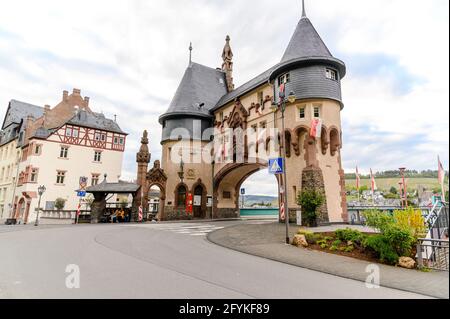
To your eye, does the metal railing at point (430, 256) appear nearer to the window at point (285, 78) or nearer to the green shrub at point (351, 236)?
the green shrub at point (351, 236)

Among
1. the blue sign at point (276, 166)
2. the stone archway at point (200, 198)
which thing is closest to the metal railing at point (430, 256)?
the blue sign at point (276, 166)

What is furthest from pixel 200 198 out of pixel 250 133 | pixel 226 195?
pixel 250 133

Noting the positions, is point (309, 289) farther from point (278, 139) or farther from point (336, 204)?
point (278, 139)

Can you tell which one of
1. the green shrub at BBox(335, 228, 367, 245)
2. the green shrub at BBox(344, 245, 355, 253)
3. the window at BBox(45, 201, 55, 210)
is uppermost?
the window at BBox(45, 201, 55, 210)

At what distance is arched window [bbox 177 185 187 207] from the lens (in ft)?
96.2

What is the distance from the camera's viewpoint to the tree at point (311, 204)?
1622 centimetres

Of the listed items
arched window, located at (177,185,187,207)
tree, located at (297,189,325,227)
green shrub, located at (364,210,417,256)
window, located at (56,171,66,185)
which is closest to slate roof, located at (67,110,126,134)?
window, located at (56,171,66,185)

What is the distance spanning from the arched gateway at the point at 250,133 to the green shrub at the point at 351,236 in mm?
4608

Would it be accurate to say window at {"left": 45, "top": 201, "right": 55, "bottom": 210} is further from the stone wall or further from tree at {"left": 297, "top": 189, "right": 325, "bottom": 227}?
tree at {"left": 297, "top": 189, "right": 325, "bottom": 227}

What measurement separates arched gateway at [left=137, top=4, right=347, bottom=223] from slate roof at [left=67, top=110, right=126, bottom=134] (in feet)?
41.0

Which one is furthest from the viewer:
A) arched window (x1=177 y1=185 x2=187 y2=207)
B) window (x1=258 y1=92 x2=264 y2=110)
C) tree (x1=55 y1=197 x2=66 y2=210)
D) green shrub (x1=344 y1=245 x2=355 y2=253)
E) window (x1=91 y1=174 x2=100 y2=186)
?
window (x1=91 y1=174 x2=100 y2=186)

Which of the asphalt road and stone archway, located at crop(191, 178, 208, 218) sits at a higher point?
stone archway, located at crop(191, 178, 208, 218)
